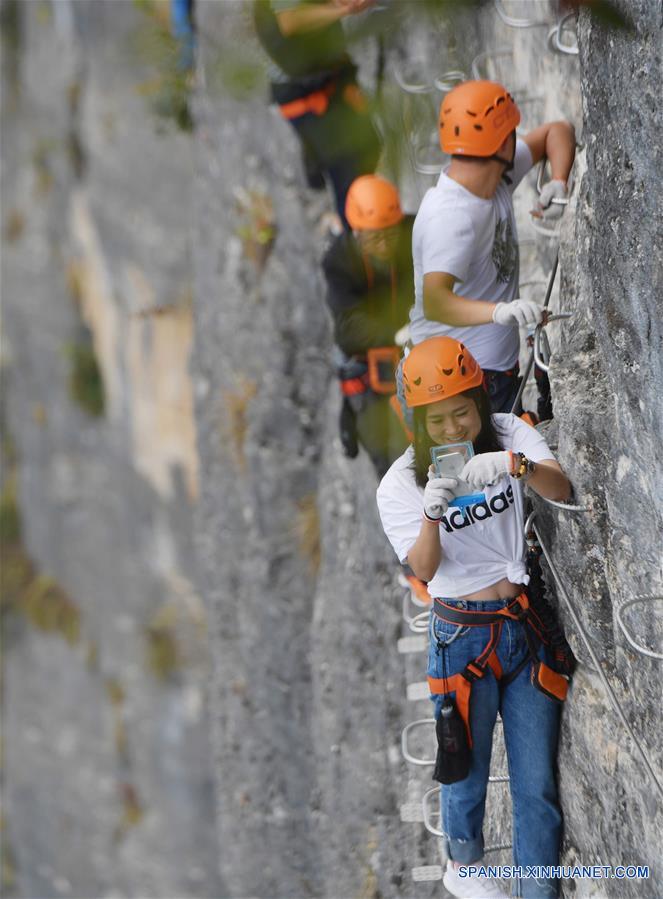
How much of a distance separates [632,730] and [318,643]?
4.61 metres

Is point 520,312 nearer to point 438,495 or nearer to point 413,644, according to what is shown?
point 438,495

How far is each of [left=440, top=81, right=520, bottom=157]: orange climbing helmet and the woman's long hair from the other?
33.3 inches

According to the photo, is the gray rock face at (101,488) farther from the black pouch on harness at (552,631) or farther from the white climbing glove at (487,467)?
the white climbing glove at (487,467)

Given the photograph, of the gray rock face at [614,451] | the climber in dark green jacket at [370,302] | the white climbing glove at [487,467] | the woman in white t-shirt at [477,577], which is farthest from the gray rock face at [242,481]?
the white climbing glove at [487,467]

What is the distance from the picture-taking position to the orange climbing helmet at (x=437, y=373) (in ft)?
9.89

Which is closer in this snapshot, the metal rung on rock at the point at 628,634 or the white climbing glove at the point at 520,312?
the metal rung on rock at the point at 628,634

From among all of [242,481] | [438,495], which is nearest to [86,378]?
[242,481]

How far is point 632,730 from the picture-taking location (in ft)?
9.87

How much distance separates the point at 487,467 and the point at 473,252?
917mm

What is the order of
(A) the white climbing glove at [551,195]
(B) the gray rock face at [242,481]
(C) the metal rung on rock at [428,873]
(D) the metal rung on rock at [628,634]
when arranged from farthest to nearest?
(C) the metal rung on rock at [428,873] < (A) the white climbing glove at [551,195] < (B) the gray rock face at [242,481] < (D) the metal rung on rock at [628,634]

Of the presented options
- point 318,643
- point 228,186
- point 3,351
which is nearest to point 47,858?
point 3,351

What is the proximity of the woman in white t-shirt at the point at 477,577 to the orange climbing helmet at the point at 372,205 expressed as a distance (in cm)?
99

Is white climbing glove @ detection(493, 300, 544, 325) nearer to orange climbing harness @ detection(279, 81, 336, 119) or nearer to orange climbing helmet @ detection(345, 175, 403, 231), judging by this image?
orange climbing helmet @ detection(345, 175, 403, 231)

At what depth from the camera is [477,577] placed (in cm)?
329
